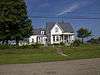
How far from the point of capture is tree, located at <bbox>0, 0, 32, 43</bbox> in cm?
5806

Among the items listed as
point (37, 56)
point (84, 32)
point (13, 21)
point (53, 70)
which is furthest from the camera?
point (84, 32)

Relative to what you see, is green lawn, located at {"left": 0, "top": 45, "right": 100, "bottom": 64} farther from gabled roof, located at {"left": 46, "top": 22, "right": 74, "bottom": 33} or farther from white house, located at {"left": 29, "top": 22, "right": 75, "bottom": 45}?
gabled roof, located at {"left": 46, "top": 22, "right": 74, "bottom": 33}

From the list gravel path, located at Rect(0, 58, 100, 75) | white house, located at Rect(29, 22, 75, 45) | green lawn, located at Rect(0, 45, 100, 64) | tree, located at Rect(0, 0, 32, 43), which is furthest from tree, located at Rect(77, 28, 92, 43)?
gravel path, located at Rect(0, 58, 100, 75)

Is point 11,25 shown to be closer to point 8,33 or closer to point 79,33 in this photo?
point 8,33

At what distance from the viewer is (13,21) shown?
191ft

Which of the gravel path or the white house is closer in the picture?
the gravel path

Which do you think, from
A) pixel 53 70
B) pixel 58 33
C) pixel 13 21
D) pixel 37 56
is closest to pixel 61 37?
pixel 58 33

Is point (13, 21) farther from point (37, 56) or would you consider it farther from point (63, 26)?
point (63, 26)

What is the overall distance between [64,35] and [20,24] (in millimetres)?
22616

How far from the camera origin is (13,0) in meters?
60.4

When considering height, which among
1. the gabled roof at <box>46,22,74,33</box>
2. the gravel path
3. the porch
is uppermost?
the gabled roof at <box>46,22,74,33</box>

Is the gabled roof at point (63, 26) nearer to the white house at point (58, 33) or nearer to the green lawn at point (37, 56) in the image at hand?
the white house at point (58, 33)

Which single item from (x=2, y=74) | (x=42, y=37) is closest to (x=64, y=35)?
(x=42, y=37)

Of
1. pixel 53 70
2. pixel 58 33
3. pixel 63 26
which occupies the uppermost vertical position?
pixel 63 26
